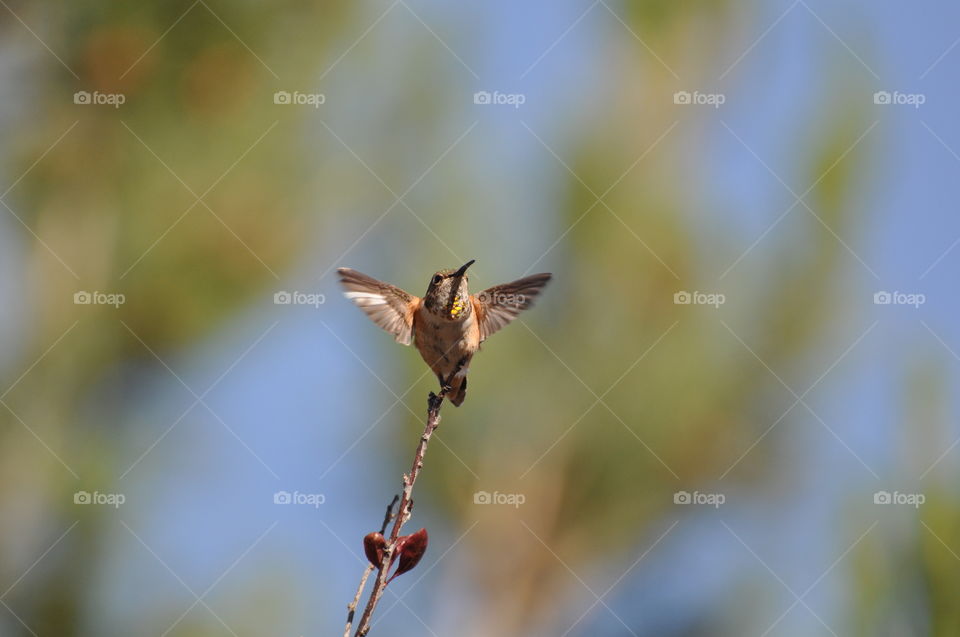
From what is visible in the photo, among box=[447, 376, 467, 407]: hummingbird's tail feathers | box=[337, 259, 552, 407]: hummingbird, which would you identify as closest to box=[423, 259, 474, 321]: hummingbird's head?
box=[337, 259, 552, 407]: hummingbird

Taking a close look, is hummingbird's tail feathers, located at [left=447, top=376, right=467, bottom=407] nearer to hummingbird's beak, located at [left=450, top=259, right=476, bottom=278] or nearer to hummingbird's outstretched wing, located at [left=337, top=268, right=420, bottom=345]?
hummingbird's outstretched wing, located at [left=337, top=268, right=420, bottom=345]

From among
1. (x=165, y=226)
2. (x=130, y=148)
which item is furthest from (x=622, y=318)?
(x=130, y=148)

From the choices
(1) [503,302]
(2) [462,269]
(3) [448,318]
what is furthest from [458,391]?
(2) [462,269]

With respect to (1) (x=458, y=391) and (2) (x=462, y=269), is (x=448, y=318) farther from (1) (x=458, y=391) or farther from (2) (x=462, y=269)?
(2) (x=462, y=269)

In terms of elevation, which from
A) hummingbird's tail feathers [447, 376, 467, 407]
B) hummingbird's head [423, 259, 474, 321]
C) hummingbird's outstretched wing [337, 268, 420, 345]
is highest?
hummingbird's head [423, 259, 474, 321]

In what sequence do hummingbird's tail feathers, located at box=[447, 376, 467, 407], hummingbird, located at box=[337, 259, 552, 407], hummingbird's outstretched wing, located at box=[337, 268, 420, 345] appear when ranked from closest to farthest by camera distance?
hummingbird's outstretched wing, located at box=[337, 268, 420, 345] < hummingbird, located at box=[337, 259, 552, 407] < hummingbird's tail feathers, located at box=[447, 376, 467, 407]

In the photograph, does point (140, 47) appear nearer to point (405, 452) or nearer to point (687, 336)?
point (405, 452)
